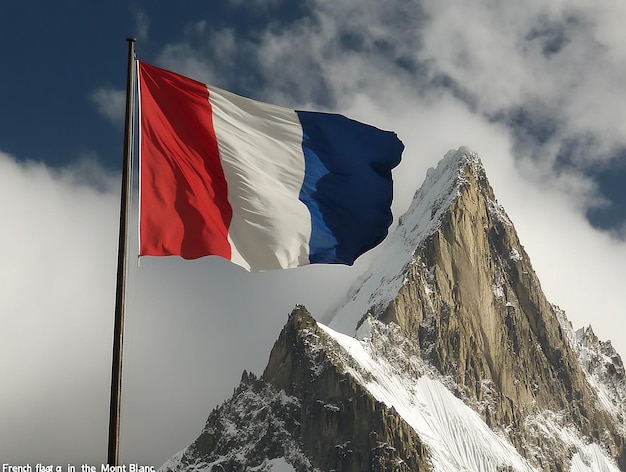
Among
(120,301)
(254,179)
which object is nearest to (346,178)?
(254,179)

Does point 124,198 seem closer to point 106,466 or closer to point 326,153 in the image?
point 106,466

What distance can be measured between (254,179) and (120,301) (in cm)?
524

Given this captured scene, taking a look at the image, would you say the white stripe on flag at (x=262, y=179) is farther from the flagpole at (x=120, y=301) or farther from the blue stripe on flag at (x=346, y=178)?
the flagpole at (x=120, y=301)

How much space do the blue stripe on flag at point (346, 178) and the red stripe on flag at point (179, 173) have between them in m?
2.46

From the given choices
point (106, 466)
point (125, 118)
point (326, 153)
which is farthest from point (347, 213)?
point (106, 466)

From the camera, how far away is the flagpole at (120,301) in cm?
1598

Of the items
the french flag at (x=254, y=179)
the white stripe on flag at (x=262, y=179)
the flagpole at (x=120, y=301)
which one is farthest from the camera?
the white stripe on flag at (x=262, y=179)

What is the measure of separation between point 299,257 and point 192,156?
301 cm

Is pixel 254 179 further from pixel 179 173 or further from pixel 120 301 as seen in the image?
pixel 120 301

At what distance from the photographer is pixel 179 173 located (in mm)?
19516

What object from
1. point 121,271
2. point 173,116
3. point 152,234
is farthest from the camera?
point 173,116

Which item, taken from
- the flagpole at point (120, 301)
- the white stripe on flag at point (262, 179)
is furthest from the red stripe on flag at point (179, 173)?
the flagpole at point (120, 301)

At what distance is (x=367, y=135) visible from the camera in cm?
2236

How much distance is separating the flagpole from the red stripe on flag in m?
1.35
